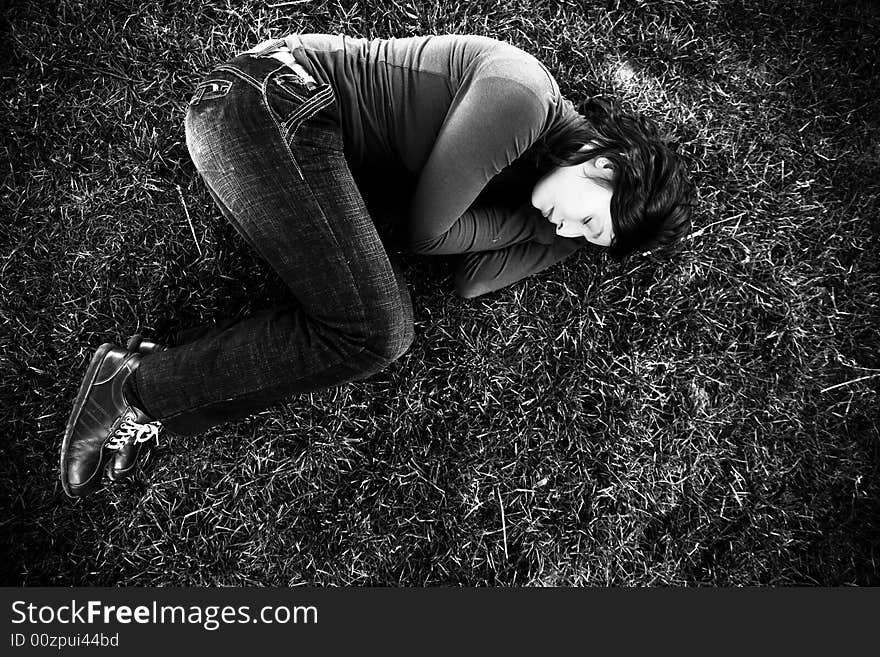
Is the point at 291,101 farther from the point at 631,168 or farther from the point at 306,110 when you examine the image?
the point at 631,168

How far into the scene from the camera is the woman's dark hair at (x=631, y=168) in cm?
185

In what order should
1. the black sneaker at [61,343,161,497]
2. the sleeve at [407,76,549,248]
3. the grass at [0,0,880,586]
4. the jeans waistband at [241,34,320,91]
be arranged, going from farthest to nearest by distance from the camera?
1. the grass at [0,0,880,586]
2. the black sneaker at [61,343,161,497]
3. the jeans waistband at [241,34,320,91]
4. the sleeve at [407,76,549,248]

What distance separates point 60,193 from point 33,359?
685 millimetres

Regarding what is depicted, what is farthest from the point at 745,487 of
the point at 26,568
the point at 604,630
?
the point at 26,568

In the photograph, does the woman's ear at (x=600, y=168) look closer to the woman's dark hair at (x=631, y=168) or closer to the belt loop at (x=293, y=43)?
the woman's dark hair at (x=631, y=168)

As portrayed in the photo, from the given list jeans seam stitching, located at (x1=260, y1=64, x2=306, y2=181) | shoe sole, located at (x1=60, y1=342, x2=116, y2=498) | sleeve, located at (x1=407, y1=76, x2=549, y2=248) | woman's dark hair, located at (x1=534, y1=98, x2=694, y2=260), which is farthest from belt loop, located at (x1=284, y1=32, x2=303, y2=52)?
shoe sole, located at (x1=60, y1=342, x2=116, y2=498)

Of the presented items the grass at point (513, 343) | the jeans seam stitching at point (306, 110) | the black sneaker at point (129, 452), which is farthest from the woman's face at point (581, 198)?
the black sneaker at point (129, 452)

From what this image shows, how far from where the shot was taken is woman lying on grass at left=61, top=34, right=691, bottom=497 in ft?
5.75

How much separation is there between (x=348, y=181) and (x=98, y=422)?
49.9 inches

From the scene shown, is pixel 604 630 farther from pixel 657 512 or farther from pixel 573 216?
pixel 573 216

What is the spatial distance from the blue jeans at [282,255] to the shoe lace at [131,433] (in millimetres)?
219

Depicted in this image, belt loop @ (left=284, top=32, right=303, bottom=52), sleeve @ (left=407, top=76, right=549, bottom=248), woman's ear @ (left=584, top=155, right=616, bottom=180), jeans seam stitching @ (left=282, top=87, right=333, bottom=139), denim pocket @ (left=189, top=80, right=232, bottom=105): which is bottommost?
woman's ear @ (left=584, top=155, right=616, bottom=180)

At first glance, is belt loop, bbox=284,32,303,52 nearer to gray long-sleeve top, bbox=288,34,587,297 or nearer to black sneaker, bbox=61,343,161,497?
gray long-sleeve top, bbox=288,34,587,297

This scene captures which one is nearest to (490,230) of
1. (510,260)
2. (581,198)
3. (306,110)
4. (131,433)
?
(510,260)
